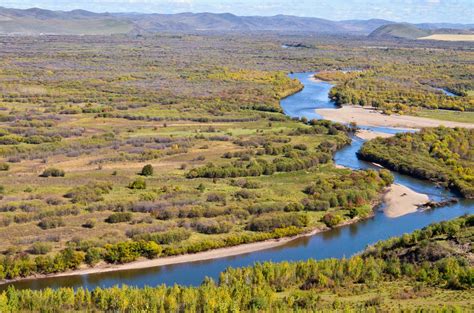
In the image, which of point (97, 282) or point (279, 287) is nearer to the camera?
point (279, 287)

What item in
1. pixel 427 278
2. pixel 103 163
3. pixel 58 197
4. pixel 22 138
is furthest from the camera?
pixel 22 138

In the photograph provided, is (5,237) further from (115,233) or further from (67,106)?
(67,106)

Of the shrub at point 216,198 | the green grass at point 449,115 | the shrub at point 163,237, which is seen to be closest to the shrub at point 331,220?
the shrub at point 216,198

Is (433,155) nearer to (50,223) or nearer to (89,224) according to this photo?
(89,224)

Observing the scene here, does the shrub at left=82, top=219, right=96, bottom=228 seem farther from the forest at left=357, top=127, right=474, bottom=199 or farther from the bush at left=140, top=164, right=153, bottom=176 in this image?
the forest at left=357, top=127, right=474, bottom=199

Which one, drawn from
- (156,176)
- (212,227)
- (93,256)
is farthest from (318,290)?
(156,176)

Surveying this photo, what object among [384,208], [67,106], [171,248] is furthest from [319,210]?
[67,106]

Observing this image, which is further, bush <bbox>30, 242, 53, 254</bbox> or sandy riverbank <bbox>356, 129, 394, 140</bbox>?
sandy riverbank <bbox>356, 129, 394, 140</bbox>

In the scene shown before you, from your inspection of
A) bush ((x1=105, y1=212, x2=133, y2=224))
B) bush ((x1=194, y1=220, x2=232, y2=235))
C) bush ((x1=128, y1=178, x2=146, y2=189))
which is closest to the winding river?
bush ((x1=194, y1=220, x2=232, y2=235))
